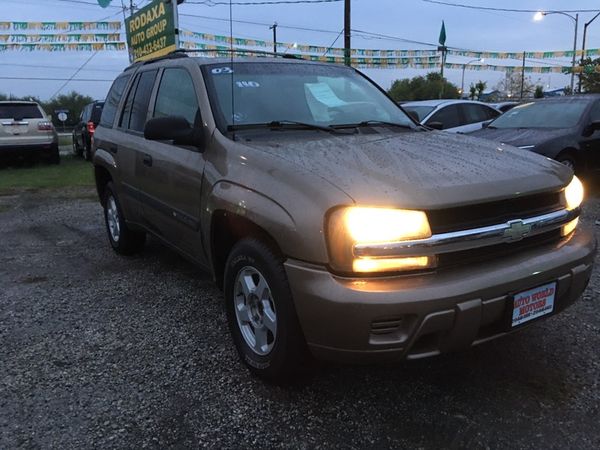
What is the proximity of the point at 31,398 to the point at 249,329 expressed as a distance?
1.19 metres

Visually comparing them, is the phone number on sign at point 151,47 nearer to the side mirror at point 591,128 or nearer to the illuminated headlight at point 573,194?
the side mirror at point 591,128

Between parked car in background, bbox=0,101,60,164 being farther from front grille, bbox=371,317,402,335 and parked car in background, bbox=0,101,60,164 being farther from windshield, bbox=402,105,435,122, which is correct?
front grille, bbox=371,317,402,335

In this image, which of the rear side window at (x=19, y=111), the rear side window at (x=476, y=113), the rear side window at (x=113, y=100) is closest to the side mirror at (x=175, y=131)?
the rear side window at (x=113, y=100)

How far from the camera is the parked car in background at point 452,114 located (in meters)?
9.88

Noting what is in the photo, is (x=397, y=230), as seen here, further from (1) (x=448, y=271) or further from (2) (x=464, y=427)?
(2) (x=464, y=427)

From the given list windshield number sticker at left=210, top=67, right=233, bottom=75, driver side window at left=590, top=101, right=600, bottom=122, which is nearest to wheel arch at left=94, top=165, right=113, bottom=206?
windshield number sticker at left=210, top=67, right=233, bottom=75

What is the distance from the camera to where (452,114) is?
10.1 m

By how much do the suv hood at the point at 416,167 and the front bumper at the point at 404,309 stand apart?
0.34 metres

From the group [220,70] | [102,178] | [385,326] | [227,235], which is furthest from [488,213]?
[102,178]

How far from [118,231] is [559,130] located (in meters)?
6.23

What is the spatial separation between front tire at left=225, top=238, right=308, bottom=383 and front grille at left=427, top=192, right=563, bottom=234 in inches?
29.5

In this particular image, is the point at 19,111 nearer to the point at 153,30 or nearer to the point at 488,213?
the point at 153,30

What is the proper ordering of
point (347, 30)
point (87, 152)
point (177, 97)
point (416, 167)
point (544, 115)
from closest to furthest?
point (416, 167) → point (177, 97) → point (544, 115) → point (87, 152) → point (347, 30)

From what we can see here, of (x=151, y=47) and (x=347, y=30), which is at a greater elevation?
(x=347, y=30)
